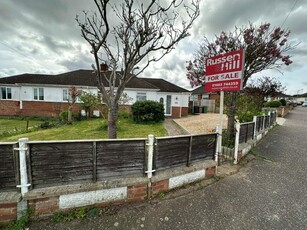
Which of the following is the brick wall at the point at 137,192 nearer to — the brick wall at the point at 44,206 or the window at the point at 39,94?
Result: the brick wall at the point at 44,206

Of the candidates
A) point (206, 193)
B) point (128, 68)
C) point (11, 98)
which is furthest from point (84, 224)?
point (11, 98)

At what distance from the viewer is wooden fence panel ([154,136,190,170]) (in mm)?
3277

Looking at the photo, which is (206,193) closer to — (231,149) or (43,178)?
(231,149)

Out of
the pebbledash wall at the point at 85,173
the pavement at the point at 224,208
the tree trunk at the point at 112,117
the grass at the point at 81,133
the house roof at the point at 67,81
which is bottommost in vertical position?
the pavement at the point at 224,208

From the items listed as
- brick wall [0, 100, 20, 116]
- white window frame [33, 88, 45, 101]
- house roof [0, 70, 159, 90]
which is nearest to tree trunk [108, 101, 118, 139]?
house roof [0, 70, 159, 90]

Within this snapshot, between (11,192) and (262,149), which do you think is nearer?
(11,192)

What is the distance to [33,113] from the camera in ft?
53.3

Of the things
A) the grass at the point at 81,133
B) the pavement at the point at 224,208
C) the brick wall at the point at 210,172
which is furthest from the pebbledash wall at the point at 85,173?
the grass at the point at 81,133

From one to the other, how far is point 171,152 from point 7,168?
284 centimetres

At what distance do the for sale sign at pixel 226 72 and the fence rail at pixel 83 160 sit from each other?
1983 mm

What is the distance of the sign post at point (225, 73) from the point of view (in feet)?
12.8

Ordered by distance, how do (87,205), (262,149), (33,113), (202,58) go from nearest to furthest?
(87,205), (262,149), (202,58), (33,113)

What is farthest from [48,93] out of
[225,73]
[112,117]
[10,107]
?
[225,73]

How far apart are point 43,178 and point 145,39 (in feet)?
13.9
